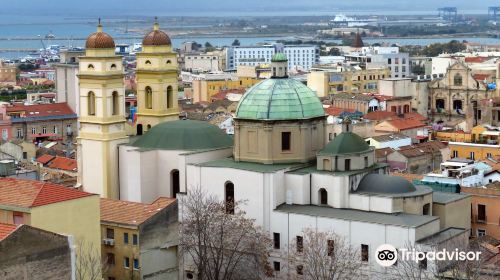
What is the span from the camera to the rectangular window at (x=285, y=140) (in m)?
41.0

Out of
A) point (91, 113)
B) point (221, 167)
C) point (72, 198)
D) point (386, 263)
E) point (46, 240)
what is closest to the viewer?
point (46, 240)

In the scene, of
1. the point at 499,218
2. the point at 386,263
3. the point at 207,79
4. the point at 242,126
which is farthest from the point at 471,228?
the point at 207,79

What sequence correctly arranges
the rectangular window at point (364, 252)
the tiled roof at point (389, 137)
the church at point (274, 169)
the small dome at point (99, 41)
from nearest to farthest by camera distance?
the rectangular window at point (364, 252) < the church at point (274, 169) < the small dome at point (99, 41) < the tiled roof at point (389, 137)

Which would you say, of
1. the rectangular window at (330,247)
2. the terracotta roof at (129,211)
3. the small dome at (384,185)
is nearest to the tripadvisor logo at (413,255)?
the rectangular window at (330,247)

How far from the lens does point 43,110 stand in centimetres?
8244

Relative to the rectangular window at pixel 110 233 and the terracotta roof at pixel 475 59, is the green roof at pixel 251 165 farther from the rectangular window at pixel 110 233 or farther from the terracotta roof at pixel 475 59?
the terracotta roof at pixel 475 59

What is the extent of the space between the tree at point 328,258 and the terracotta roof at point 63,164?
1013 inches

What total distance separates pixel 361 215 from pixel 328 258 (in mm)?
2173

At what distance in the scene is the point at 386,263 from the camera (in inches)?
1420

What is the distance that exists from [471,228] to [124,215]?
1438 cm

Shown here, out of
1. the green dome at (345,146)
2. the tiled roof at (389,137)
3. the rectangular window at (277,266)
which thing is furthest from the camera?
the tiled roof at (389,137)

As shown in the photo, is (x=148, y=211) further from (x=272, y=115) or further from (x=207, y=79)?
(x=207, y=79)

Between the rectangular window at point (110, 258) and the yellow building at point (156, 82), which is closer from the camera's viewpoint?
the rectangular window at point (110, 258)

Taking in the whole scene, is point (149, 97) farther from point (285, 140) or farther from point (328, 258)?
point (328, 258)
